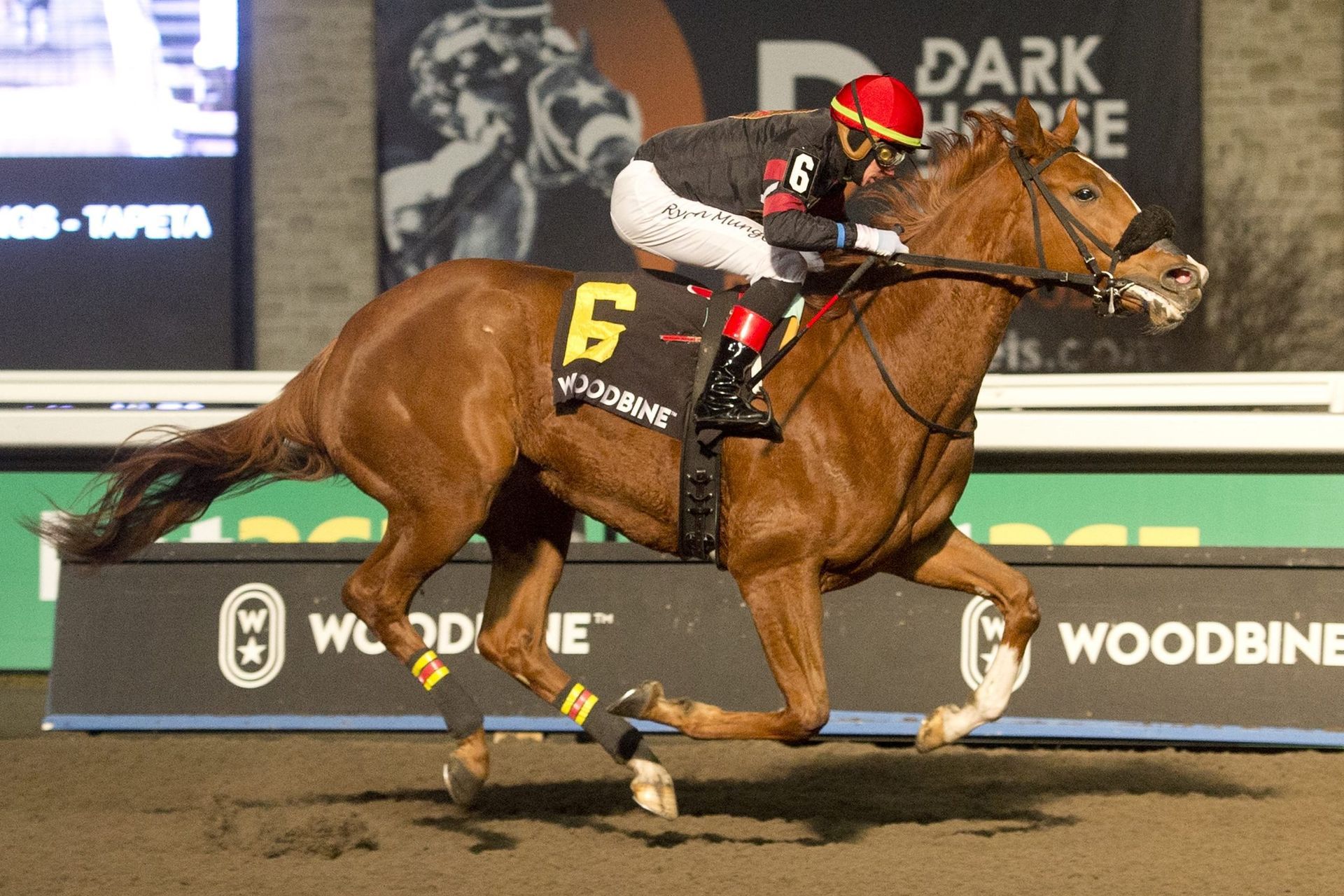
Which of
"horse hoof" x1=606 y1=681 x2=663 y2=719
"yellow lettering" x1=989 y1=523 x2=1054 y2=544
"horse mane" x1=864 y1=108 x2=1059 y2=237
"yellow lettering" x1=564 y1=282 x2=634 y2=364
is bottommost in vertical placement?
"horse hoof" x1=606 y1=681 x2=663 y2=719

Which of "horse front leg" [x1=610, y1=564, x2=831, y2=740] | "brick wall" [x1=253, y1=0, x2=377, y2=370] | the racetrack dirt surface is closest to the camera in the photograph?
the racetrack dirt surface

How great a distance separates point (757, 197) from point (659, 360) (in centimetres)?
55

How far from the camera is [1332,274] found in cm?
1080

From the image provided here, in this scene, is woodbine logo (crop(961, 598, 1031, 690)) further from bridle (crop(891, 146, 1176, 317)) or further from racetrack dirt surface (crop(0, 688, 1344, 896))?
bridle (crop(891, 146, 1176, 317))

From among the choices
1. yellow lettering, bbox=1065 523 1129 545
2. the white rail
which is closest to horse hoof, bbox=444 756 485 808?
the white rail

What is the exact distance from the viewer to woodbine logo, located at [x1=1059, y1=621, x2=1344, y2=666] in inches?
215

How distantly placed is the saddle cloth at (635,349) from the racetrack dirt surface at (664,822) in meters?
1.21

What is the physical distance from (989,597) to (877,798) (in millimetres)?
895

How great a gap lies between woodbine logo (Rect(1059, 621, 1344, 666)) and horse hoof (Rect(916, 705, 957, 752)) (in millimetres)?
1525

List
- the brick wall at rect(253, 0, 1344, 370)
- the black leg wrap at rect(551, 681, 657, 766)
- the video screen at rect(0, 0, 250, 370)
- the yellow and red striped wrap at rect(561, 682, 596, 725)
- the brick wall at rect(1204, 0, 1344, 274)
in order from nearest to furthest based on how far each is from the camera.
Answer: the black leg wrap at rect(551, 681, 657, 766) < the yellow and red striped wrap at rect(561, 682, 596, 725) < the video screen at rect(0, 0, 250, 370) < the brick wall at rect(1204, 0, 1344, 274) < the brick wall at rect(253, 0, 1344, 370)

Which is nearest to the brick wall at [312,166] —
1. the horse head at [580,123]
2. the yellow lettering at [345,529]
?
the horse head at [580,123]

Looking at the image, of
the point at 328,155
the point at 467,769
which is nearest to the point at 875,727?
the point at 467,769

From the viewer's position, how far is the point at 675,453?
4.27m

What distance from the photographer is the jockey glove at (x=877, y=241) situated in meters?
4.03
